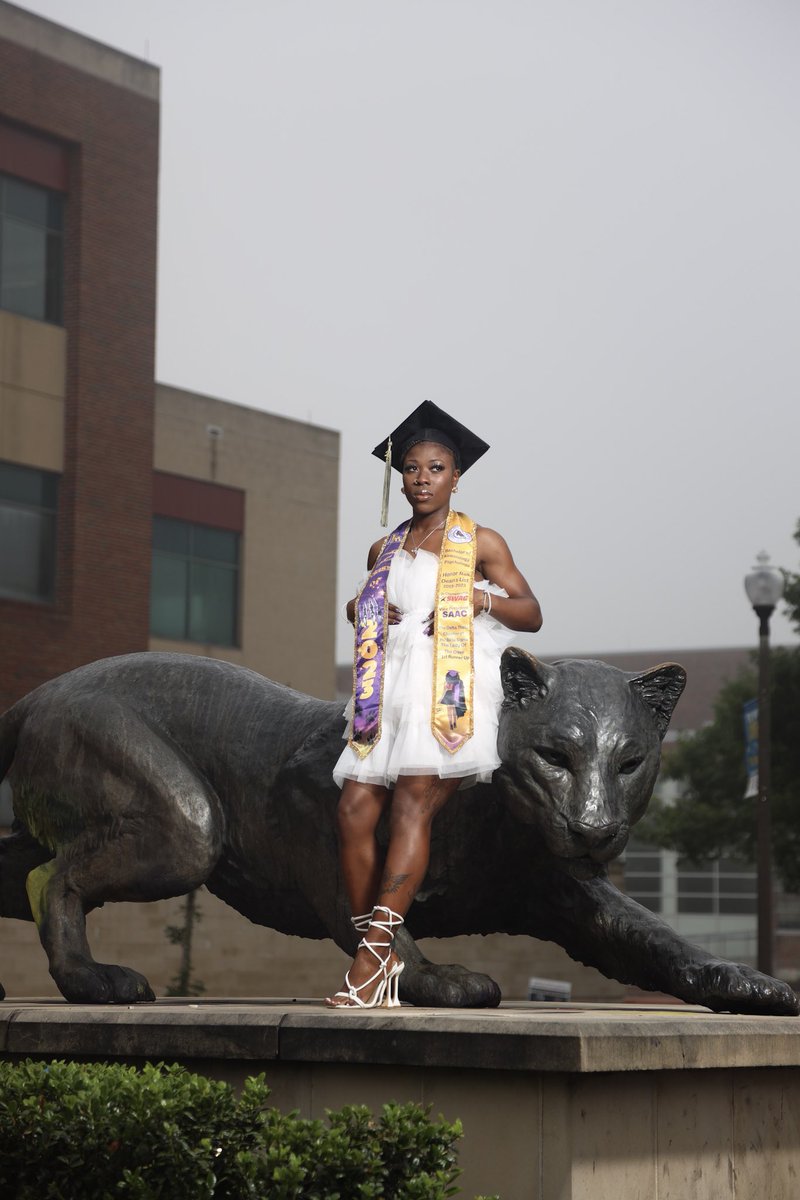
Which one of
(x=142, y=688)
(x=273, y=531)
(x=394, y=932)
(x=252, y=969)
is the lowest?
(x=252, y=969)

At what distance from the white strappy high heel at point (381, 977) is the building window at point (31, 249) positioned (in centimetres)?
2133

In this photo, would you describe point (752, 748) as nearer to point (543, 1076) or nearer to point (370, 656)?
point (370, 656)

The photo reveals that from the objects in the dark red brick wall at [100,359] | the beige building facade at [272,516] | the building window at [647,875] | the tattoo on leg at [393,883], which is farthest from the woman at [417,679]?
the building window at [647,875]

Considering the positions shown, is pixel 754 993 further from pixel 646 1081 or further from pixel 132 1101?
pixel 132 1101

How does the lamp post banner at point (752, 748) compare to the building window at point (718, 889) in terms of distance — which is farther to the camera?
the building window at point (718, 889)

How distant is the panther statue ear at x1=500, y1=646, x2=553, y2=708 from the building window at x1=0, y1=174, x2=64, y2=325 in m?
21.1

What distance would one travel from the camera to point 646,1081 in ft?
16.9

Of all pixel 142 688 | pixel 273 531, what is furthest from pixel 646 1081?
pixel 273 531

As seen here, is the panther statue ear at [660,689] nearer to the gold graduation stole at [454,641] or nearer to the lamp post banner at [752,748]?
the gold graduation stole at [454,641]

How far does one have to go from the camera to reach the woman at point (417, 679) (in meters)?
6.18

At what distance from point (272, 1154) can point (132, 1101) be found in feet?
1.53

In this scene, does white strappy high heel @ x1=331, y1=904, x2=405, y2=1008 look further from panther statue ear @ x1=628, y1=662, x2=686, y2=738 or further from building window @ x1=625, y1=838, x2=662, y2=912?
building window @ x1=625, y1=838, x2=662, y2=912

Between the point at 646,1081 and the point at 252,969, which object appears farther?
the point at 252,969

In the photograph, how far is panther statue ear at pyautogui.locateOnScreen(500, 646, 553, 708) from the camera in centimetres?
621
